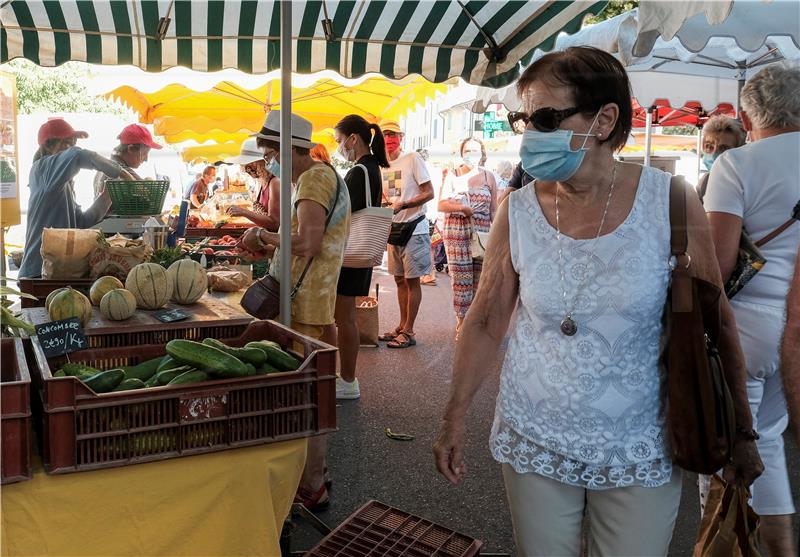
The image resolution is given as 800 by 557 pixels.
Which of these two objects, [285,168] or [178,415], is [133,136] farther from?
[178,415]

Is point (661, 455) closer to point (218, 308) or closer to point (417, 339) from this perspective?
point (218, 308)

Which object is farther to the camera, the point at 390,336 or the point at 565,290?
the point at 390,336

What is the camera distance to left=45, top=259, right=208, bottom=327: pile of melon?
2.81 meters

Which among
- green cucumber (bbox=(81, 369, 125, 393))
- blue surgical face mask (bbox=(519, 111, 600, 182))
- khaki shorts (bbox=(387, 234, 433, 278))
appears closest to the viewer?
blue surgical face mask (bbox=(519, 111, 600, 182))

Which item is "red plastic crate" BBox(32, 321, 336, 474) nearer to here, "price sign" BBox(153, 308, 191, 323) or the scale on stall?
"price sign" BBox(153, 308, 191, 323)

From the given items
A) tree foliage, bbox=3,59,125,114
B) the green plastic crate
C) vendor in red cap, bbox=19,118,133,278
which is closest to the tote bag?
the green plastic crate

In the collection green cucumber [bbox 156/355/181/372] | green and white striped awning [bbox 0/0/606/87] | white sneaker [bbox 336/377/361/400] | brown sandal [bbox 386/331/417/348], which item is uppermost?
green and white striped awning [bbox 0/0/606/87]

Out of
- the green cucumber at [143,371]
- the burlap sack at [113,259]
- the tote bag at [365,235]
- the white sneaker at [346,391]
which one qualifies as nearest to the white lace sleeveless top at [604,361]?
the green cucumber at [143,371]

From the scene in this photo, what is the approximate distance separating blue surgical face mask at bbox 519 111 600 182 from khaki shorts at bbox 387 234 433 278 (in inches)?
205

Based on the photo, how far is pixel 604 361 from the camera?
1.78 meters

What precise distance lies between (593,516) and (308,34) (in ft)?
11.7

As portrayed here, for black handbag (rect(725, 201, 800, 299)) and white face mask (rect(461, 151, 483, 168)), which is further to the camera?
white face mask (rect(461, 151, 483, 168))

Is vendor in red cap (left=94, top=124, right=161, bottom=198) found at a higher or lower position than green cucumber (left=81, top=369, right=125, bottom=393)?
higher

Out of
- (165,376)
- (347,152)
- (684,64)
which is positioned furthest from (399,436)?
(684,64)
